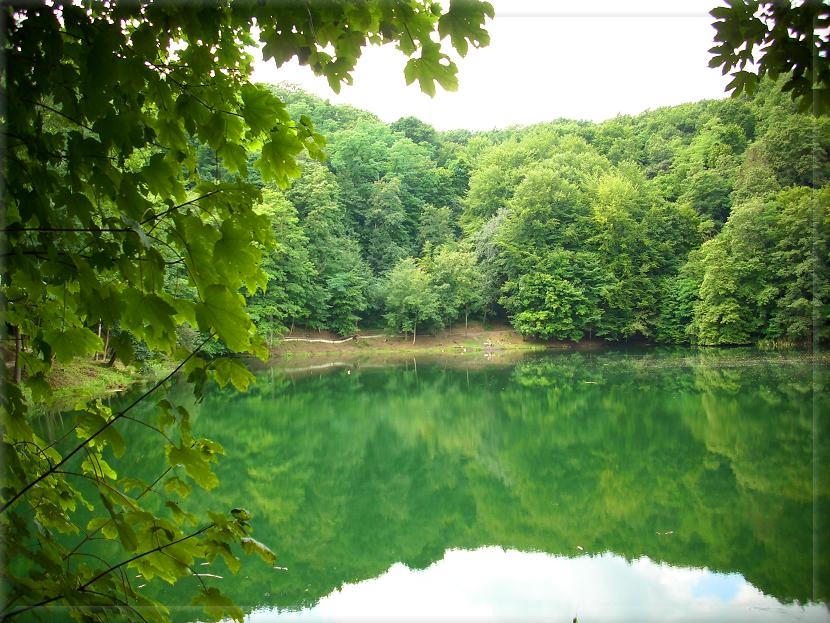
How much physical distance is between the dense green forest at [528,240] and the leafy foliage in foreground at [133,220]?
22.7 metres

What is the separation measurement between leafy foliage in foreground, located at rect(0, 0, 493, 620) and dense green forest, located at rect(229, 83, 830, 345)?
22.7 m

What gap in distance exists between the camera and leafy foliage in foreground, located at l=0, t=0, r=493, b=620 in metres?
1.04

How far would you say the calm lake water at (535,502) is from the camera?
5.13 meters

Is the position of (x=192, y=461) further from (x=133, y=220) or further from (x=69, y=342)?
(x=133, y=220)

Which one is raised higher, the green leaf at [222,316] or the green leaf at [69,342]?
the green leaf at [222,316]

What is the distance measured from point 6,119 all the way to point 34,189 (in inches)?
5.2

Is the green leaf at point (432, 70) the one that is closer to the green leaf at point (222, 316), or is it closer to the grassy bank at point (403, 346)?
the green leaf at point (222, 316)

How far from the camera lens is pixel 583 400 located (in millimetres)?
14914

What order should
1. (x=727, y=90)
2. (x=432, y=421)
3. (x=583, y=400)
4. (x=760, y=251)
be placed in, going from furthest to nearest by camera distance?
(x=760, y=251)
(x=583, y=400)
(x=432, y=421)
(x=727, y=90)

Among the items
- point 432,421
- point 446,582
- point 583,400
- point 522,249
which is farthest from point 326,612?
point 522,249

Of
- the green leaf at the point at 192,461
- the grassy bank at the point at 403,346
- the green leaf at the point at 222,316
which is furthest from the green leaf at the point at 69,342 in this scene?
the grassy bank at the point at 403,346

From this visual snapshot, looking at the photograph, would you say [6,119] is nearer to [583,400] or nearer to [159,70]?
[159,70]

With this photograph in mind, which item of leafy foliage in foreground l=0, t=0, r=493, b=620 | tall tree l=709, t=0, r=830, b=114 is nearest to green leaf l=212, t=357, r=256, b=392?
leafy foliage in foreground l=0, t=0, r=493, b=620

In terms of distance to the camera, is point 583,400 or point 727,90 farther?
point 583,400
